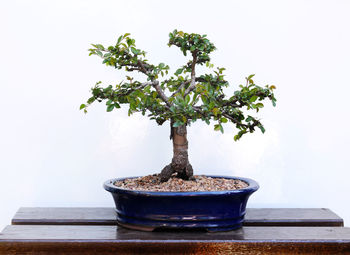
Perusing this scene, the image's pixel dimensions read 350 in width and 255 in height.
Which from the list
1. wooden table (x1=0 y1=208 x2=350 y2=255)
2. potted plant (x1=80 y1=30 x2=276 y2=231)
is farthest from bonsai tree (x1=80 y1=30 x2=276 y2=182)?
wooden table (x1=0 y1=208 x2=350 y2=255)

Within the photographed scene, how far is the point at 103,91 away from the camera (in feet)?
4.61

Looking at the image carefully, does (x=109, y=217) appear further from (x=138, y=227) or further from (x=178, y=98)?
(x=178, y=98)

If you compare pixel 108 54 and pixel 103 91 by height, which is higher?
pixel 108 54

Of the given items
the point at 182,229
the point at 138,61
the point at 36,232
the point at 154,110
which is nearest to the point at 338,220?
the point at 182,229

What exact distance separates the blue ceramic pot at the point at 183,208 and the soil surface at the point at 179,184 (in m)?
0.06

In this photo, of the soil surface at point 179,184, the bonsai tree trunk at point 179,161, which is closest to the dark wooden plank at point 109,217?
the soil surface at point 179,184

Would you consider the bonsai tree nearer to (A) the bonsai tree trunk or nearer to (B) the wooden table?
(A) the bonsai tree trunk

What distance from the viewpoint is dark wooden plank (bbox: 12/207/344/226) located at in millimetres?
1497

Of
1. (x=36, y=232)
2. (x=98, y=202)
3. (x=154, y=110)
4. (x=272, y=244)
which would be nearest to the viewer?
(x=272, y=244)

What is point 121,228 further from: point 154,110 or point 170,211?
point 154,110

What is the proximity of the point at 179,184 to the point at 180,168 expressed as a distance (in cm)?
7

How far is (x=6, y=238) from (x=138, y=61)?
2.24ft

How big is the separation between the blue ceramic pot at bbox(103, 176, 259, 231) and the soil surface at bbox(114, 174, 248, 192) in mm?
61

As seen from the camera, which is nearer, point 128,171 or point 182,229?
point 182,229
